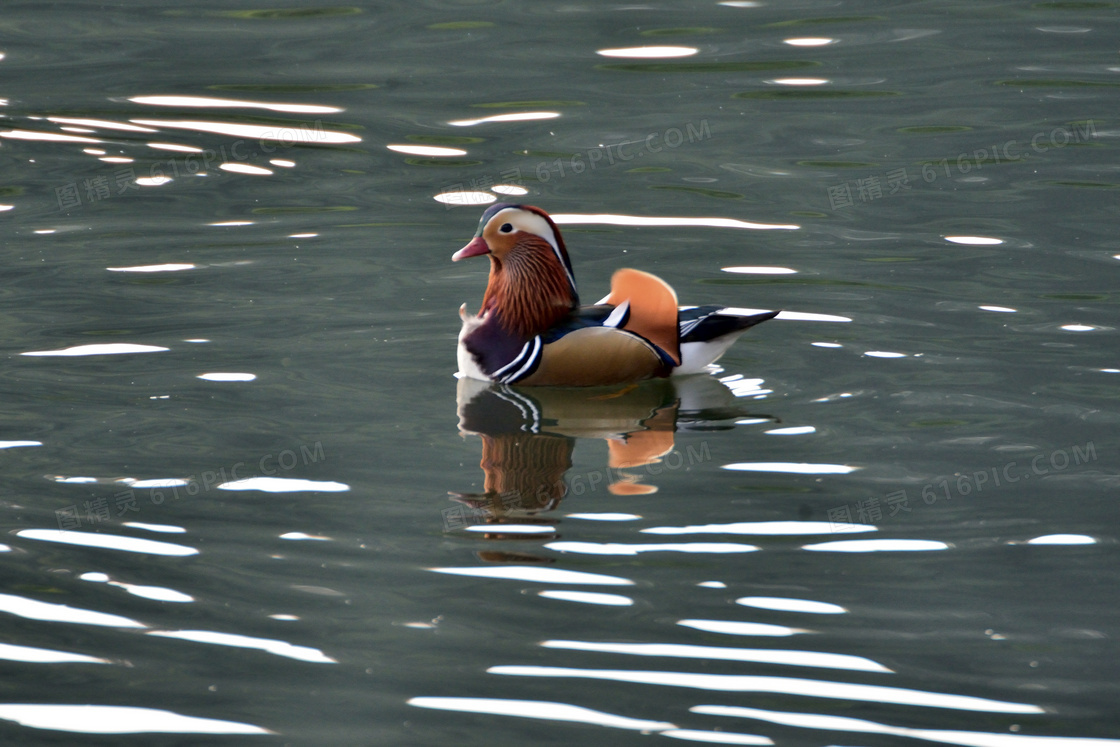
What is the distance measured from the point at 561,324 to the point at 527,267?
38 centimetres

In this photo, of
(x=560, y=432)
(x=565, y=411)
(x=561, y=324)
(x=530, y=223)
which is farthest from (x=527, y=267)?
(x=560, y=432)

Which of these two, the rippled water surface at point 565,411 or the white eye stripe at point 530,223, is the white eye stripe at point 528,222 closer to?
the white eye stripe at point 530,223

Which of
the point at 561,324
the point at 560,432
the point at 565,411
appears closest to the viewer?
the point at 560,432

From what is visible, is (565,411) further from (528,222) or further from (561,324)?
(528,222)

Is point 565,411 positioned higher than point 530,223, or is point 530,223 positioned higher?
point 530,223

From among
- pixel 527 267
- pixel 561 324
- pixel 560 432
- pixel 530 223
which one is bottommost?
pixel 560 432

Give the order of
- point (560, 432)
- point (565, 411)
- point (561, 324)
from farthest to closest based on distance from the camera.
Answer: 1. point (561, 324)
2. point (565, 411)
3. point (560, 432)

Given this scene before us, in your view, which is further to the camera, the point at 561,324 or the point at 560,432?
the point at 561,324

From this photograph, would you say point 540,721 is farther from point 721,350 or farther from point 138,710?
point 721,350

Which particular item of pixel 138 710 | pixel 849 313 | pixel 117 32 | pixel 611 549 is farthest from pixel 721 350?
pixel 117 32

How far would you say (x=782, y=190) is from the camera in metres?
11.3

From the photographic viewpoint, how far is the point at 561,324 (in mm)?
7727

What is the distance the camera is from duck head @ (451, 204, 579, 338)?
7785 millimetres

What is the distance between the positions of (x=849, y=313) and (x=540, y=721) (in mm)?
4700
